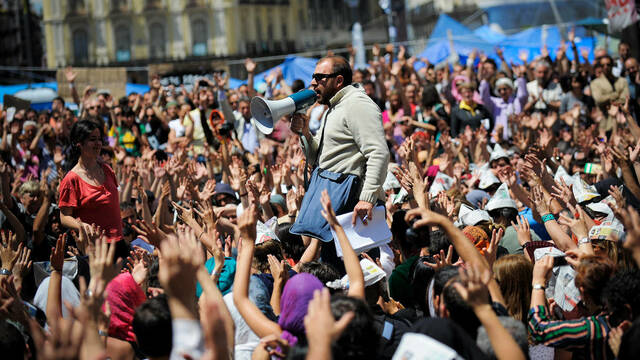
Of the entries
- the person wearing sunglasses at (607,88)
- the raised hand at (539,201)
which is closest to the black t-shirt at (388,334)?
the raised hand at (539,201)

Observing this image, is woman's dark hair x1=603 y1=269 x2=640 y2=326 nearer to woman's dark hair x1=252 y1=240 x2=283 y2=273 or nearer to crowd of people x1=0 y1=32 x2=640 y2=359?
crowd of people x1=0 y1=32 x2=640 y2=359

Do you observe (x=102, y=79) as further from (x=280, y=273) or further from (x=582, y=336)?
(x=582, y=336)

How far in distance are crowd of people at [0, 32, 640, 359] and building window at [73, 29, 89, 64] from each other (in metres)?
51.3

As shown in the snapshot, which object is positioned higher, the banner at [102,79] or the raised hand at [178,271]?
the banner at [102,79]

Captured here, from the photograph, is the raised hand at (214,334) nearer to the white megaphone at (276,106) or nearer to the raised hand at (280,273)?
the raised hand at (280,273)

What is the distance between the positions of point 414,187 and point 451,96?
24.4ft

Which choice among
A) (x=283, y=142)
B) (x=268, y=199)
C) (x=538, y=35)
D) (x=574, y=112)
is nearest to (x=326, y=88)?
(x=268, y=199)

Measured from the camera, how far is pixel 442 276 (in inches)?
139

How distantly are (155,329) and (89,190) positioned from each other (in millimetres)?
2991

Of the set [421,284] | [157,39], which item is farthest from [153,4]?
[421,284]

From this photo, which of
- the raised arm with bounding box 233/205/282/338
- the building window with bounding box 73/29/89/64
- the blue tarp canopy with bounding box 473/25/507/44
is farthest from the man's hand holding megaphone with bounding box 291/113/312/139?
the building window with bounding box 73/29/89/64

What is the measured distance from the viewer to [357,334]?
9.92 ft

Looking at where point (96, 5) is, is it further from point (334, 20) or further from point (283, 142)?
point (283, 142)

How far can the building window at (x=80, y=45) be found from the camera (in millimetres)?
59031
